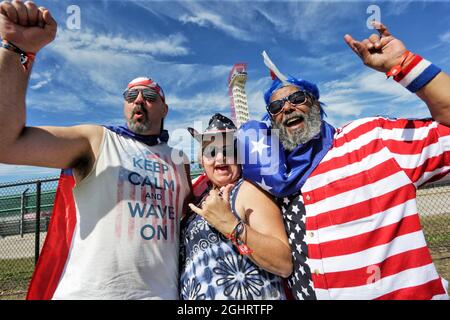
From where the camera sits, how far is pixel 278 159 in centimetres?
248

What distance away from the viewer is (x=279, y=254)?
7.14 ft

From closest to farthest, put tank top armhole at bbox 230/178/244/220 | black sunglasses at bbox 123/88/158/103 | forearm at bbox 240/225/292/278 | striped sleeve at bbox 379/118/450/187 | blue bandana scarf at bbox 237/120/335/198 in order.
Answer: striped sleeve at bbox 379/118/450/187 < forearm at bbox 240/225/292/278 < blue bandana scarf at bbox 237/120/335/198 < tank top armhole at bbox 230/178/244/220 < black sunglasses at bbox 123/88/158/103

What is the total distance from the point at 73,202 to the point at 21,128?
2.40 feet

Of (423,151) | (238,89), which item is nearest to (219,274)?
(423,151)

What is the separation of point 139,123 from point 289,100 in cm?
145

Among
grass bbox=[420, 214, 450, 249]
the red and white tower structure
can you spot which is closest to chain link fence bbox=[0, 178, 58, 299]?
grass bbox=[420, 214, 450, 249]

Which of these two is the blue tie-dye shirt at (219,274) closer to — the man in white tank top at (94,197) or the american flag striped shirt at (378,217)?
the man in white tank top at (94,197)

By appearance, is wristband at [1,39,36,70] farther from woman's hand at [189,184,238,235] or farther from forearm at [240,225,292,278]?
forearm at [240,225,292,278]

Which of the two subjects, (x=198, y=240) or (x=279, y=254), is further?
(x=198, y=240)

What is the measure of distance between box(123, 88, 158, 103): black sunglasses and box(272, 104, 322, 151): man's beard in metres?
1.30

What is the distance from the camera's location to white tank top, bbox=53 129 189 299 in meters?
2.21
